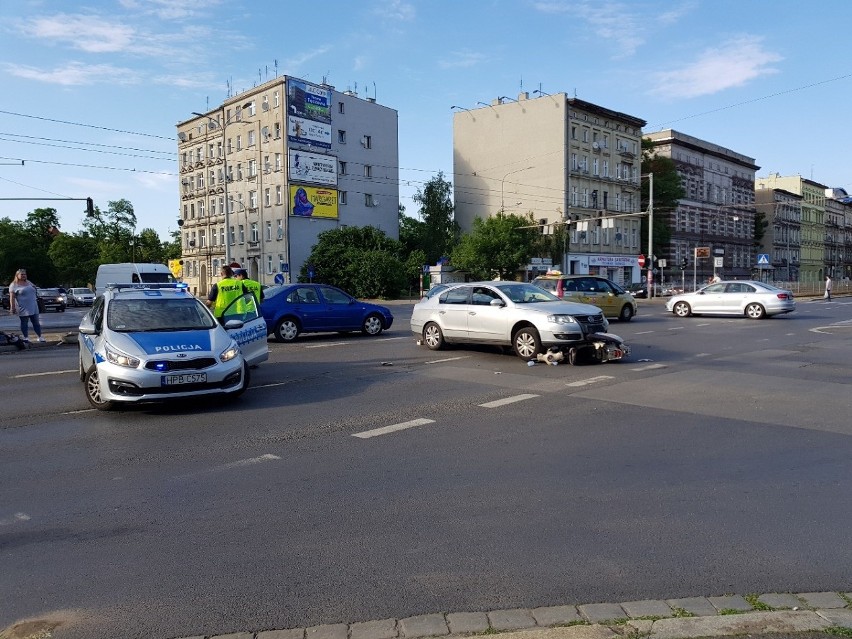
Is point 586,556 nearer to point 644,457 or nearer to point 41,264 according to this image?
point 644,457

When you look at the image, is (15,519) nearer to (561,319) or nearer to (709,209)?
(561,319)

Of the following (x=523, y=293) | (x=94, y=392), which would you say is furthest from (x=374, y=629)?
(x=523, y=293)

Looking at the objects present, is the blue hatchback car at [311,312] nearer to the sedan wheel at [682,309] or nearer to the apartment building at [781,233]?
the sedan wheel at [682,309]

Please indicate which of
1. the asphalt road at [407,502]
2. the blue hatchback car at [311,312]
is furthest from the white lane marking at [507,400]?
the blue hatchback car at [311,312]

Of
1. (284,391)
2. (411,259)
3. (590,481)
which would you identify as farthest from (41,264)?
(590,481)

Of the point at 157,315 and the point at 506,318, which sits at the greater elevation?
the point at 157,315

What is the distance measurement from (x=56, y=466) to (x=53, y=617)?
321cm

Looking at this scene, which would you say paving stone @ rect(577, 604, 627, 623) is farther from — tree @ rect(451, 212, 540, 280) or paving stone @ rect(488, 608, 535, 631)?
tree @ rect(451, 212, 540, 280)

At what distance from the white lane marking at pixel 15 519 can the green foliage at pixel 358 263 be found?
5003 cm

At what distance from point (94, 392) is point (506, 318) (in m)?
7.68

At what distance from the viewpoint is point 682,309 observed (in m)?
28.1

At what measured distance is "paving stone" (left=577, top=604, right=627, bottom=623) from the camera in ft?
11.5

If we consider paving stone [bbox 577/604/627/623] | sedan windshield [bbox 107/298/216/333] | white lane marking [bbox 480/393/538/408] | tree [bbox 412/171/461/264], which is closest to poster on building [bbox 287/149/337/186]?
tree [bbox 412/171/461/264]

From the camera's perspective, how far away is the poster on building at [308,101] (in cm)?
5962
